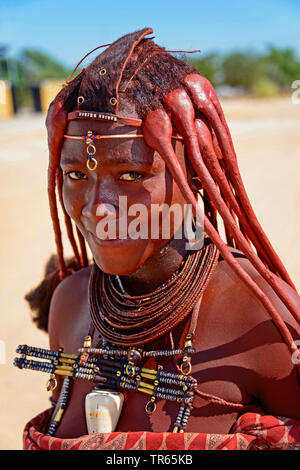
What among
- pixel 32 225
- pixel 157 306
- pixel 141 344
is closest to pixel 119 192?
pixel 157 306

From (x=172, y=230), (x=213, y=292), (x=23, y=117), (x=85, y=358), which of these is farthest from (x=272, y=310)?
(x=23, y=117)

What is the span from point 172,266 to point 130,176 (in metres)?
0.40

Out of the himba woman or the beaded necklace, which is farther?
the beaded necklace

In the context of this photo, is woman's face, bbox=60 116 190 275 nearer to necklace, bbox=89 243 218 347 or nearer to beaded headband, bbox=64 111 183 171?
beaded headband, bbox=64 111 183 171

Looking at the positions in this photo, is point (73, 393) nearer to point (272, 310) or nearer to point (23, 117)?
point (272, 310)

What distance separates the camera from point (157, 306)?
1.96m

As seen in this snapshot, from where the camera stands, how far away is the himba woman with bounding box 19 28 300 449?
1776mm

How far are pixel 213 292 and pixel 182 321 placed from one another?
16cm

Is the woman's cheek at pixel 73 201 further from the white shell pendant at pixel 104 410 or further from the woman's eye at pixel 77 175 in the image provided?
the white shell pendant at pixel 104 410

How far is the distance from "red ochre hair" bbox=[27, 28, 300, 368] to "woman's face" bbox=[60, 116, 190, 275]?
6cm
